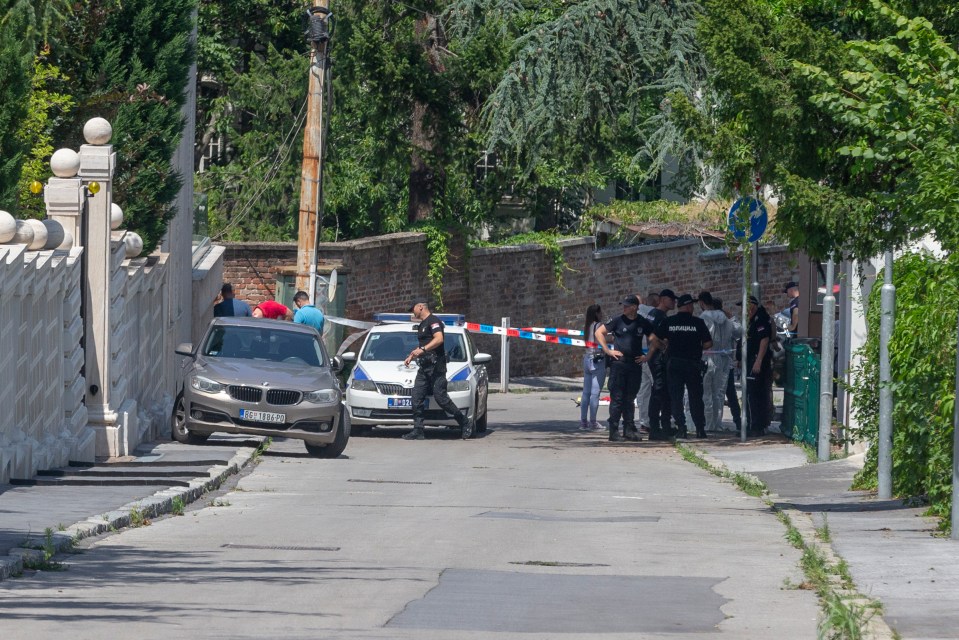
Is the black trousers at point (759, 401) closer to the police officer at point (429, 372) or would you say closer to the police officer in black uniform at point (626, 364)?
the police officer in black uniform at point (626, 364)

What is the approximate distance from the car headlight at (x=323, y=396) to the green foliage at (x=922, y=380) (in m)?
6.68

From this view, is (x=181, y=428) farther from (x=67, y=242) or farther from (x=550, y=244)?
(x=550, y=244)

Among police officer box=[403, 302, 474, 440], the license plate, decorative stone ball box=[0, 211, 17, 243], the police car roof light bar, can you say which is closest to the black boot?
police officer box=[403, 302, 474, 440]

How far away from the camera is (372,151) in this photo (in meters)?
38.4

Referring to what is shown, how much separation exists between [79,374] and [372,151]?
66.9 feet

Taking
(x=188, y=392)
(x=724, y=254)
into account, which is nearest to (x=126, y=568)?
(x=188, y=392)

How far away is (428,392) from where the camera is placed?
950 inches

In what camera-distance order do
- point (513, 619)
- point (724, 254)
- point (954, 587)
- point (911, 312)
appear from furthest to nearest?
point (724, 254), point (911, 312), point (954, 587), point (513, 619)

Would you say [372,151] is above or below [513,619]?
above

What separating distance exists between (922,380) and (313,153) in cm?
1393

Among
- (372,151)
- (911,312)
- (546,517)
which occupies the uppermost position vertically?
(372,151)

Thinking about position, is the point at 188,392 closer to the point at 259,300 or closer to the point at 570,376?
the point at 259,300

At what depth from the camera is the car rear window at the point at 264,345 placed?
860 inches

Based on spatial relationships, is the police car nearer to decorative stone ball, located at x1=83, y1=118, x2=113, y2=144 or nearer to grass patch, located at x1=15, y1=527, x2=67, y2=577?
decorative stone ball, located at x1=83, y1=118, x2=113, y2=144
